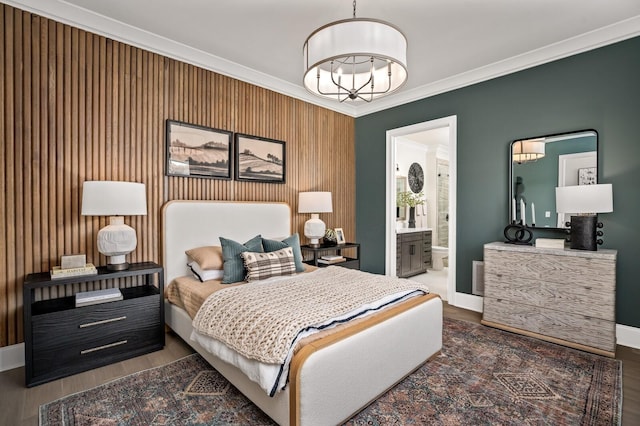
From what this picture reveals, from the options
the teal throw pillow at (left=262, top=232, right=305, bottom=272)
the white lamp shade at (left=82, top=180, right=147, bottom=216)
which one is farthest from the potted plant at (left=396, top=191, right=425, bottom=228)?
the white lamp shade at (left=82, top=180, right=147, bottom=216)

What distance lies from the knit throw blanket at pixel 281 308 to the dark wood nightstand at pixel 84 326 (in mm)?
686

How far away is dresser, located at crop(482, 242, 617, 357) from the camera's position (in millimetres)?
2615

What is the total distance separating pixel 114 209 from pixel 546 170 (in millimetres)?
4023

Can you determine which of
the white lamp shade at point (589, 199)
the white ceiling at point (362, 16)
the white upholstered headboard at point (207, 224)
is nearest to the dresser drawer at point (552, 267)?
the white lamp shade at point (589, 199)

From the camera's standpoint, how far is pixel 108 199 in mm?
2449

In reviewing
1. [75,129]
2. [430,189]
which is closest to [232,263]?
[75,129]

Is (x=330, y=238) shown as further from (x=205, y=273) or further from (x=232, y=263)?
(x=205, y=273)

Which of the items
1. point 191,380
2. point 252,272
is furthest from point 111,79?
point 191,380

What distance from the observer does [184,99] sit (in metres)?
3.24

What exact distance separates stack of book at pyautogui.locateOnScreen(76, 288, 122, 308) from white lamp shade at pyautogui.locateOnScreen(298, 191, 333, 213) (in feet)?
7.27

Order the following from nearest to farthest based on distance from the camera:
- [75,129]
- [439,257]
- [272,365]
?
[272,365], [75,129], [439,257]

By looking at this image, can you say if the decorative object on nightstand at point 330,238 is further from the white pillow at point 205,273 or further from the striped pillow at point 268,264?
the white pillow at point 205,273

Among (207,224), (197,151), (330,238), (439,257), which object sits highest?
(197,151)

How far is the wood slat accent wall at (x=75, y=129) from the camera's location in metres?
2.38
